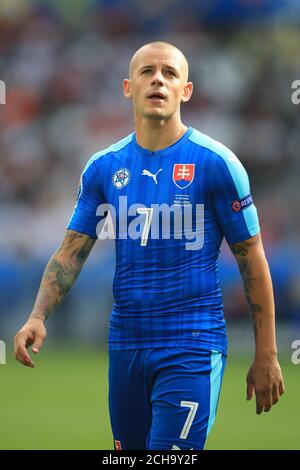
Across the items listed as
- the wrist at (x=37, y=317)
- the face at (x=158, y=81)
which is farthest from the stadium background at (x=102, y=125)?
the face at (x=158, y=81)

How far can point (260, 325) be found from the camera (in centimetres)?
482

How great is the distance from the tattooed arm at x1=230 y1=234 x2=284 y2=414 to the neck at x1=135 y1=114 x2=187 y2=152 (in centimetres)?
59

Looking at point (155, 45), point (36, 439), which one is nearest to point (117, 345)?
point (155, 45)

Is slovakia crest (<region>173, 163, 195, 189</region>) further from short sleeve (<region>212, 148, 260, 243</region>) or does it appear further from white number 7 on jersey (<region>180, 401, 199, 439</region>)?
white number 7 on jersey (<region>180, 401, 199, 439</region>)

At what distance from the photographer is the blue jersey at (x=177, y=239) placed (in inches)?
188

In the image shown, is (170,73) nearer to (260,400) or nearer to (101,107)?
(260,400)

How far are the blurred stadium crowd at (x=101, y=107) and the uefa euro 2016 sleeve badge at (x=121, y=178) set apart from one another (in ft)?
27.3

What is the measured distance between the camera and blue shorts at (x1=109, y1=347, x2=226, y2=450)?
459 cm

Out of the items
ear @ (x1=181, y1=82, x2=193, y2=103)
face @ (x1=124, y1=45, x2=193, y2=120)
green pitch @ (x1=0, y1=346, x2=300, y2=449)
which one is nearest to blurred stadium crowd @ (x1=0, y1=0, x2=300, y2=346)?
green pitch @ (x1=0, y1=346, x2=300, y2=449)

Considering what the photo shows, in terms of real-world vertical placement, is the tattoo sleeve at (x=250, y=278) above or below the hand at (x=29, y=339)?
above

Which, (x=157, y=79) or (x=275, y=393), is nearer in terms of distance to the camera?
(x=275, y=393)

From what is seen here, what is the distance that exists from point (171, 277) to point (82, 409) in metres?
5.42

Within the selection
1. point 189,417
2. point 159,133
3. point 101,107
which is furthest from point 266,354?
point 101,107

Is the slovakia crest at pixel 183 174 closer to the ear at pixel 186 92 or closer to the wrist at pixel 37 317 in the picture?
the ear at pixel 186 92
